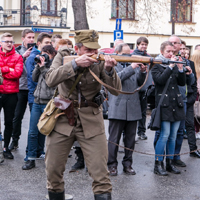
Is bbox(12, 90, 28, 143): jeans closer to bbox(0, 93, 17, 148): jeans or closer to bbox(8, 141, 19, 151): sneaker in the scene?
bbox(8, 141, 19, 151): sneaker

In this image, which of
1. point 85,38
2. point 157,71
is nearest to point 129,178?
point 157,71

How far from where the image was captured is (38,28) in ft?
94.1

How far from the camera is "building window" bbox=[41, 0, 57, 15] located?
29.7 m

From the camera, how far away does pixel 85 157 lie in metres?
4.42

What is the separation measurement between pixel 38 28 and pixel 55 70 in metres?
25.0

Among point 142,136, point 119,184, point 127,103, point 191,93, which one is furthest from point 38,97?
point 142,136

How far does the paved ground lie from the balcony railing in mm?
23516

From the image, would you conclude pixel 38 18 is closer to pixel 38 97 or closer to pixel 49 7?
pixel 49 7

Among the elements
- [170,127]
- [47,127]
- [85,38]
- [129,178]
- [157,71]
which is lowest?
[129,178]

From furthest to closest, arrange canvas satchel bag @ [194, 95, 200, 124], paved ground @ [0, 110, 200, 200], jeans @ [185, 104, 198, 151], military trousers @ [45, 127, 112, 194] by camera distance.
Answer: canvas satchel bag @ [194, 95, 200, 124], jeans @ [185, 104, 198, 151], paved ground @ [0, 110, 200, 200], military trousers @ [45, 127, 112, 194]

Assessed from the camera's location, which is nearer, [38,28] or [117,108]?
[117,108]

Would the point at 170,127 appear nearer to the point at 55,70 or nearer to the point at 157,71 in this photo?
the point at 157,71

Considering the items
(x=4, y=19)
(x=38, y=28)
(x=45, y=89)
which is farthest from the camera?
(x=4, y=19)

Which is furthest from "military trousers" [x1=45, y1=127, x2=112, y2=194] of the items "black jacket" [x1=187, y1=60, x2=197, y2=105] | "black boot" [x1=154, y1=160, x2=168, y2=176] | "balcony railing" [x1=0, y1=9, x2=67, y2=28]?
"balcony railing" [x1=0, y1=9, x2=67, y2=28]
